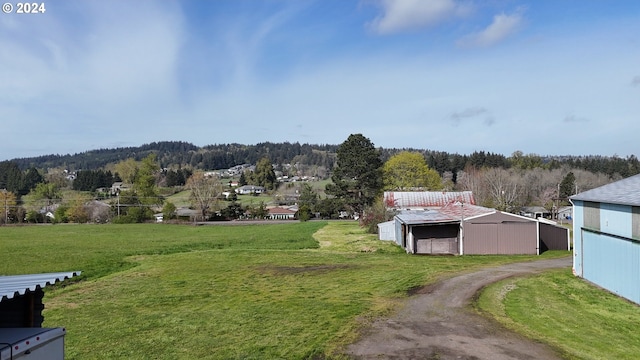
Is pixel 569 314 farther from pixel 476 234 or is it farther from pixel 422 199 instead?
pixel 422 199

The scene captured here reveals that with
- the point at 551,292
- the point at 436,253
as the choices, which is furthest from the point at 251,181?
the point at 551,292

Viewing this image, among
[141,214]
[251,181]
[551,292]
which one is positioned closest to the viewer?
[551,292]

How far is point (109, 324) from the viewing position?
51.7 feet

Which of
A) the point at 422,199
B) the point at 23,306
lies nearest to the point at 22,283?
Result: the point at 23,306

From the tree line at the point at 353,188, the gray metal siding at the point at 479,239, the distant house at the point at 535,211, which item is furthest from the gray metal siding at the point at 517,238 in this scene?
the distant house at the point at 535,211

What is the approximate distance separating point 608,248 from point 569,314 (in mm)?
6084

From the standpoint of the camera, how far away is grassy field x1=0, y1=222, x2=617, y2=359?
13508mm

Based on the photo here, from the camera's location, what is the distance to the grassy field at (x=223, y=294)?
13.5 m

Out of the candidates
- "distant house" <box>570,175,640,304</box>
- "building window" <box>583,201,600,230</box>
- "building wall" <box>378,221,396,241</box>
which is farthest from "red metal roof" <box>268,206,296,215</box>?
"building window" <box>583,201,600,230</box>

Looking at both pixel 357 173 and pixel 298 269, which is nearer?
pixel 298 269

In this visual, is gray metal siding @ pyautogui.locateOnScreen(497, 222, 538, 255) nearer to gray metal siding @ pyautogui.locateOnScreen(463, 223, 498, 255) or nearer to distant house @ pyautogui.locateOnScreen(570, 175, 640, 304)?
gray metal siding @ pyautogui.locateOnScreen(463, 223, 498, 255)

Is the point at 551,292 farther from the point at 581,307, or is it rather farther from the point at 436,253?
the point at 436,253

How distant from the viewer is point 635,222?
59.9 ft

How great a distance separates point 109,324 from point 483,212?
91.1ft
